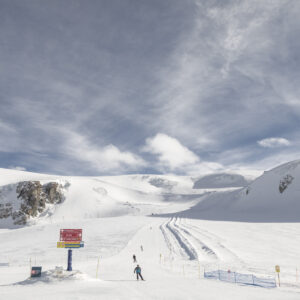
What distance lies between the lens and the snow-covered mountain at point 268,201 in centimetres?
7388

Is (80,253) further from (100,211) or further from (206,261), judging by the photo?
(100,211)

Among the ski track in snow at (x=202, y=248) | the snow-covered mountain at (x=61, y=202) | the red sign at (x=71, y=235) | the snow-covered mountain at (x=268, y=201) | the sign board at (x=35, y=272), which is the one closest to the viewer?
the sign board at (x=35, y=272)

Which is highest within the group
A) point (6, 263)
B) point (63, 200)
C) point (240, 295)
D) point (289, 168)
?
point (289, 168)

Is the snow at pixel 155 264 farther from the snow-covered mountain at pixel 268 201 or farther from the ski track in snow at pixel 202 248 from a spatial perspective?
the snow-covered mountain at pixel 268 201

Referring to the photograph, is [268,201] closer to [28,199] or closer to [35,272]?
[35,272]

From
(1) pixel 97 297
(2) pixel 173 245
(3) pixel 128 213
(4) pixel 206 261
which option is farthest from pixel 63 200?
(1) pixel 97 297

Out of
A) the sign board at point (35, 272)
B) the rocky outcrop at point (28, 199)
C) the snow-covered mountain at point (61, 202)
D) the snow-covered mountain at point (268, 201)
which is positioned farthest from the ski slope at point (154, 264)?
the rocky outcrop at point (28, 199)

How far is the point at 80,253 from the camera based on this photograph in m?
37.0

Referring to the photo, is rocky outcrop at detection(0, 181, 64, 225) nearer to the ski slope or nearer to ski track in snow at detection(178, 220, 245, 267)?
the ski slope

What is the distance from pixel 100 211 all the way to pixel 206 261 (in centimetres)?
9621

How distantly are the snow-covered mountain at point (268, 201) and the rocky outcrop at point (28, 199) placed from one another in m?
74.8

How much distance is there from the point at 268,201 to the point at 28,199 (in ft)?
355

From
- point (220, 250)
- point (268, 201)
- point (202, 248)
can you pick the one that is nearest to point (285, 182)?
point (268, 201)

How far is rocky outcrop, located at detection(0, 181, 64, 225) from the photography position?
11869 centimetres
